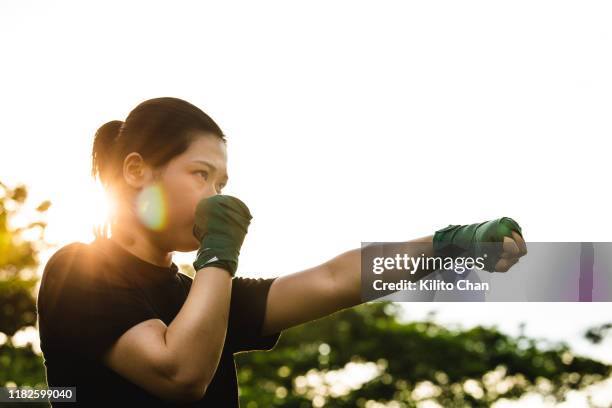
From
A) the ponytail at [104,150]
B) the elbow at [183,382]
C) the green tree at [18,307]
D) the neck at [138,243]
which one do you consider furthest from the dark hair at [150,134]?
the green tree at [18,307]

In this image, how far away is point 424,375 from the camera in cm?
1852

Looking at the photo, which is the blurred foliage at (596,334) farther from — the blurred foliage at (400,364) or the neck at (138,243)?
the neck at (138,243)

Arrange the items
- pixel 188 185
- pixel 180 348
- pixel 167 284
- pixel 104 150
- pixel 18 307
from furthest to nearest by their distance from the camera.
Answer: pixel 18 307, pixel 104 150, pixel 167 284, pixel 188 185, pixel 180 348

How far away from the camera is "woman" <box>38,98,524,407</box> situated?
6.76 ft

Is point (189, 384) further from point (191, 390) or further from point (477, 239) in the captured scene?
point (477, 239)

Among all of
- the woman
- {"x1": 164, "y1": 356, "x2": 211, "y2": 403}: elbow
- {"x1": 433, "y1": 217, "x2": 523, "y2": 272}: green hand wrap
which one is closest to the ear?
the woman

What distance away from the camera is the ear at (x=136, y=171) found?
8.16 feet

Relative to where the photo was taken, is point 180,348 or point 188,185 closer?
point 180,348

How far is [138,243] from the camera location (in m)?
2.51

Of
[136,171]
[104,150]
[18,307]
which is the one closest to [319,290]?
[136,171]

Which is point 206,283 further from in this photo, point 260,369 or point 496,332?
point 496,332

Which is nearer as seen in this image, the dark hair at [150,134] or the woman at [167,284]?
the woman at [167,284]

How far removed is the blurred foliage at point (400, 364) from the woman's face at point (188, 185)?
50.0 feet

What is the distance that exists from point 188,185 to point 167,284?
34cm
